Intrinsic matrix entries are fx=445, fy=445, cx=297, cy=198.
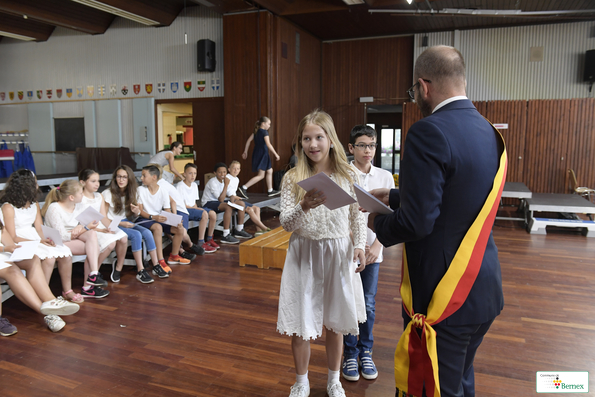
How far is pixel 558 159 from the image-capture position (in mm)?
9406

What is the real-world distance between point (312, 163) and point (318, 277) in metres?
0.56

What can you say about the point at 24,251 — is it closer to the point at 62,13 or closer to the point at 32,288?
the point at 32,288

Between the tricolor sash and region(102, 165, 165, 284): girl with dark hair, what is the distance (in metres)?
3.58

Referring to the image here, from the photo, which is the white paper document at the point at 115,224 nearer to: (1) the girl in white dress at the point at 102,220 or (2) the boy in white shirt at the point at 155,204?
(1) the girl in white dress at the point at 102,220

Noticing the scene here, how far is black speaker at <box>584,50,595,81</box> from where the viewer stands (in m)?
9.39

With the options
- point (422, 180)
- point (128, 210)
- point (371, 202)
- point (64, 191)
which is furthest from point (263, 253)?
point (422, 180)

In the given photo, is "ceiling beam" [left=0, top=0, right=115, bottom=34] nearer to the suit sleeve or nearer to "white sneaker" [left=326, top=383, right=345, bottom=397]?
"white sneaker" [left=326, top=383, right=345, bottom=397]

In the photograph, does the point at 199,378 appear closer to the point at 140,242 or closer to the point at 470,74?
the point at 140,242

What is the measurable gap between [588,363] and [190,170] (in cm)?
464

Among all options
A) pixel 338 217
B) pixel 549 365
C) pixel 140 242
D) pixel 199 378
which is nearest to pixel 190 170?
pixel 140 242

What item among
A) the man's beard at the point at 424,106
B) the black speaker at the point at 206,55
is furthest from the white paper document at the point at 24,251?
the black speaker at the point at 206,55

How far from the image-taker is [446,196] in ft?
4.36

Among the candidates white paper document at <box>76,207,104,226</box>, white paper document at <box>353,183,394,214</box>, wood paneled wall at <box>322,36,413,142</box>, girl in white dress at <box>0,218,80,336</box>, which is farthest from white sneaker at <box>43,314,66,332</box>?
wood paneled wall at <box>322,36,413,142</box>

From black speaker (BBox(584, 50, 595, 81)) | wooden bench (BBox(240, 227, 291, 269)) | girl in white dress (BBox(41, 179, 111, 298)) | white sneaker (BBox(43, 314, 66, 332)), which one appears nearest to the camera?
white sneaker (BBox(43, 314, 66, 332))
